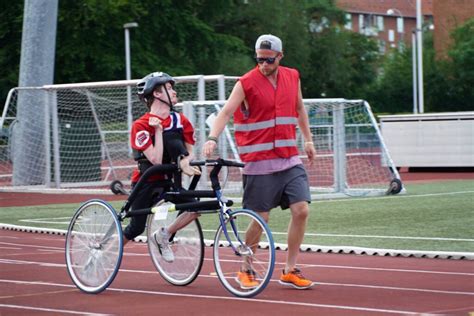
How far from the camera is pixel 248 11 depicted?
66812 millimetres

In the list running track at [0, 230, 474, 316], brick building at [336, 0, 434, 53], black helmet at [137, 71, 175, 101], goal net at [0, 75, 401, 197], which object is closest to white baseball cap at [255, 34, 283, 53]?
black helmet at [137, 71, 175, 101]

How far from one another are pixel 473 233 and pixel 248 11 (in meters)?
53.2

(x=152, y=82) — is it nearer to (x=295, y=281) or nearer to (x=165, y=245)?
(x=165, y=245)

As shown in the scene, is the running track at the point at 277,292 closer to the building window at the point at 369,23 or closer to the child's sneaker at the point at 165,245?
→ the child's sneaker at the point at 165,245

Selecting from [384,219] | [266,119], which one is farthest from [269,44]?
[384,219]

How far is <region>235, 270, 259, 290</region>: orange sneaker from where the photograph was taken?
30.5ft

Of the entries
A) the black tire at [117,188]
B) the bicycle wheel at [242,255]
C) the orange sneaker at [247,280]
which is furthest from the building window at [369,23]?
the orange sneaker at [247,280]

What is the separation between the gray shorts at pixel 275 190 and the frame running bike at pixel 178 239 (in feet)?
0.65

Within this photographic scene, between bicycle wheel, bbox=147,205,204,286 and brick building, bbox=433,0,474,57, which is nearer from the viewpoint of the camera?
bicycle wheel, bbox=147,205,204,286

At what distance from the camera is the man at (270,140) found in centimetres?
969

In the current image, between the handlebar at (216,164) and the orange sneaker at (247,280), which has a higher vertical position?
the handlebar at (216,164)

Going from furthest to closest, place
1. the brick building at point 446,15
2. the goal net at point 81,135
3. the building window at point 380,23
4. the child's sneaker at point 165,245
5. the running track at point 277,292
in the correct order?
the building window at point 380,23
the brick building at point 446,15
the goal net at point 81,135
the child's sneaker at point 165,245
the running track at point 277,292

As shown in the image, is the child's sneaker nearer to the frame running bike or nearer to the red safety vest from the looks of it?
the frame running bike

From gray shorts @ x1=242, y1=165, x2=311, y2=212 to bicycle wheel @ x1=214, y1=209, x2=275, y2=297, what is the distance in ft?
0.86
